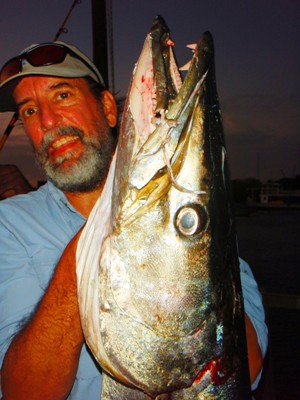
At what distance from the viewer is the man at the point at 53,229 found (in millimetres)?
1792

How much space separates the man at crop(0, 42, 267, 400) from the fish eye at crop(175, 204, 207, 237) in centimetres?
48

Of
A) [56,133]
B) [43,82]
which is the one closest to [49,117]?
[56,133]

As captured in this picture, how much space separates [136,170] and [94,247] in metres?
0.34

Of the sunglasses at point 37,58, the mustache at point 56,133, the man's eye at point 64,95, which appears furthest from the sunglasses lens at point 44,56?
the mustache at point 56,133

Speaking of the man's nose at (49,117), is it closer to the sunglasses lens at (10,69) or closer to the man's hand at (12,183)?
the sunglasses lens at (10,69)

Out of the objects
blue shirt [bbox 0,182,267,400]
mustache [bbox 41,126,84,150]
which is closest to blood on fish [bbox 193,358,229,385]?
blue shirt [bbox 0,182,267,400]

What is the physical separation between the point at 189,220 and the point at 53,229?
125 cm

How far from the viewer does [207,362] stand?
157 cm

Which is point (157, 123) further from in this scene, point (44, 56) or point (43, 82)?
point (44, 56)

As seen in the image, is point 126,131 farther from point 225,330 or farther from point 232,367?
point 232,367

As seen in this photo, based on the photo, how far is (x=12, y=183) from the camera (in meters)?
4.30

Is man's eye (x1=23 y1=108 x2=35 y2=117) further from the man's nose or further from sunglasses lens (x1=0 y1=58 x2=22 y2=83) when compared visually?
sunglasses lens (x1=0 y1=58 x2=22 y2=83)

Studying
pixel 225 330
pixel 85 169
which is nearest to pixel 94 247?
pixel 225 330

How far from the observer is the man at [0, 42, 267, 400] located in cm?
179
